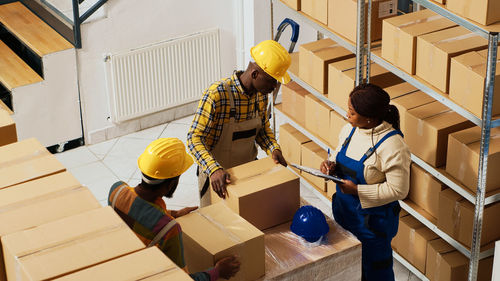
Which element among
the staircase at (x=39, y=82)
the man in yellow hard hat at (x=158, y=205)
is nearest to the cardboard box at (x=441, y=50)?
the man in yellow hard hat at (x=158, y=205)

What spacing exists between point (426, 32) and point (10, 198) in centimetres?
269

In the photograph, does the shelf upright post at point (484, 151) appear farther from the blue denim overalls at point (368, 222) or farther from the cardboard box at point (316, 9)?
the cardboard box at point (316, 9)

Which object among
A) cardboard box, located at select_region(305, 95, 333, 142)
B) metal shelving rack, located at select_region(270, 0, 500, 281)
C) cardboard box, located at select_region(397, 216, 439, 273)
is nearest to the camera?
metal shelving rack, located at select_region(270, 0, 500, 281)

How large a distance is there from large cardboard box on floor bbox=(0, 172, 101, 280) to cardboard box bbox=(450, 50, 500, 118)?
7.21 ft

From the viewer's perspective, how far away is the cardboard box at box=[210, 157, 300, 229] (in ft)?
13.0

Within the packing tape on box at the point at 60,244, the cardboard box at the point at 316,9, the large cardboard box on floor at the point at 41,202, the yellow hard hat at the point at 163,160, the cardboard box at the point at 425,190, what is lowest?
the cardboard box at the point at 425,190

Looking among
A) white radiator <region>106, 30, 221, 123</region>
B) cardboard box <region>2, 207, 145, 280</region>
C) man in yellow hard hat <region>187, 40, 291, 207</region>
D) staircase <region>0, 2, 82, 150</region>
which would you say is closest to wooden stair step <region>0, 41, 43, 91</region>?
staircase <region>0, 2, 82, 150</region>

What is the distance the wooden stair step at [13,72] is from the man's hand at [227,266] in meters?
3.79

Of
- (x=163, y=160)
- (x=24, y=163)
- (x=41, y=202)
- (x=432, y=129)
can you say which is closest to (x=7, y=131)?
(x=24, y=163)

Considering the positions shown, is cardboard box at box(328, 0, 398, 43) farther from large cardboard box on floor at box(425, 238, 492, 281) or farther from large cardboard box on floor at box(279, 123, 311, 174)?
large cardboard box on floor at box(425, 238, 492, 281)

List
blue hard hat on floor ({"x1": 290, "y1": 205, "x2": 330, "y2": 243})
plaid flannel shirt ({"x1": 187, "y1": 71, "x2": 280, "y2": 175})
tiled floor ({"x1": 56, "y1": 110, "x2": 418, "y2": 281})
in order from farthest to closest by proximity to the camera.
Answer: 1. tiled floor ({"x1": 56, "y1": 110, "x2": 418, "y2": 281})
2. plaid flannel shirt ({"x1": 187, "y1": 71, "x2": 280, "y2": 175})
3. blue hard hat on floor ({"x1": 290, "y1": 205, "x2": 330, "y2": 243})

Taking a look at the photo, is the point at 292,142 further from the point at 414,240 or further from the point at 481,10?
the point at 481,10

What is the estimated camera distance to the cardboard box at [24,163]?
342cm

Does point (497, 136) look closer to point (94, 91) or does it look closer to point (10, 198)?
point (10, 198)
